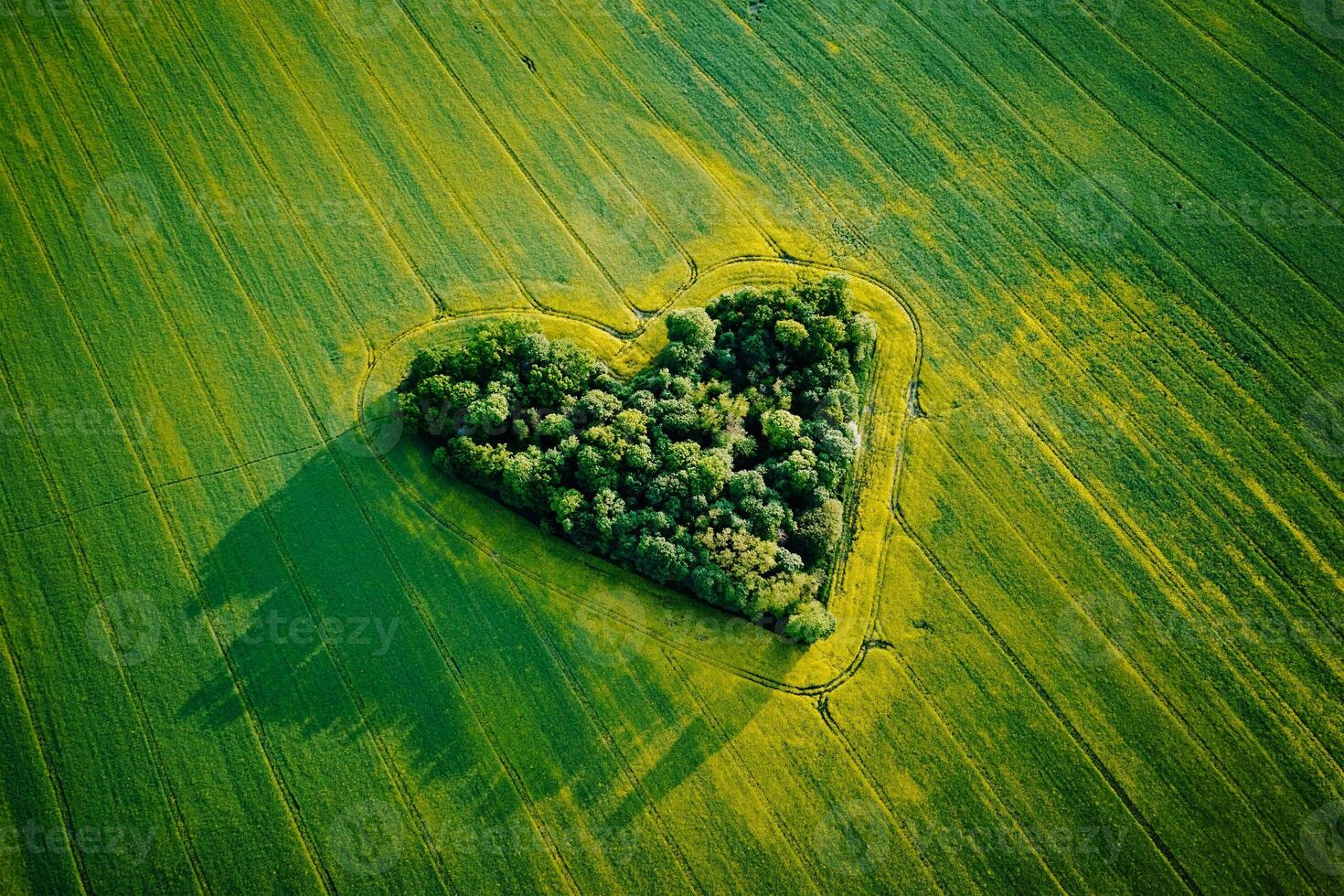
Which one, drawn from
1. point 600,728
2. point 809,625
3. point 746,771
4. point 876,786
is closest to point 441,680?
point 600,728

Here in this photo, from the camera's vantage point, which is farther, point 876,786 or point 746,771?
point 746,771

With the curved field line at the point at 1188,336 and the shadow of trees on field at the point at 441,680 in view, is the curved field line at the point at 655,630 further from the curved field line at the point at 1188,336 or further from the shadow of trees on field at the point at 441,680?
the curved field line at the point at 1188,336

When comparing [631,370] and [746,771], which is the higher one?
[631,370]

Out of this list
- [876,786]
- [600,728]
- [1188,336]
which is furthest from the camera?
[1188,336]

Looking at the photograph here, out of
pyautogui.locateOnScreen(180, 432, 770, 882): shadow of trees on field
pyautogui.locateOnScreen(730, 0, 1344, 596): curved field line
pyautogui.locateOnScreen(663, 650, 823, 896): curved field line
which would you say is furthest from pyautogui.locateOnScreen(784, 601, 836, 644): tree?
pyautogui.locateOnScreen(730, 0, 1344, 596): curved field line

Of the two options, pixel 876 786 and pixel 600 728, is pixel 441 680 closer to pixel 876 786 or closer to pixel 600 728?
pixel 600 728

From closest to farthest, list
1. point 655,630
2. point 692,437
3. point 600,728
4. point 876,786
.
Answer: point 876,786
point 600,728
point 655,630
point 692,437

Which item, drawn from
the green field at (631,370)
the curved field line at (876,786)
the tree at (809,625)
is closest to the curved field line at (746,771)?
the green field at (631,370)

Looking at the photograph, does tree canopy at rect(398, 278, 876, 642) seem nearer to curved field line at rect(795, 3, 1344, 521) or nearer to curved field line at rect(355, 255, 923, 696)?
curved field line at rect(355, 255, 923, 696)
